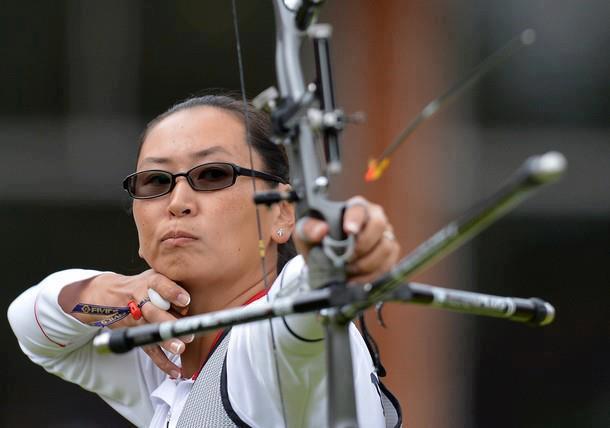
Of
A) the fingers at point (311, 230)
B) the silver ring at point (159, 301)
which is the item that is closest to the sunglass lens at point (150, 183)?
the silver ring at point (159, 301)

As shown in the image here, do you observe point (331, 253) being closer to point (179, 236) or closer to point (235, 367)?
point (235, 367)

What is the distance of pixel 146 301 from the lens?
8.07 ft

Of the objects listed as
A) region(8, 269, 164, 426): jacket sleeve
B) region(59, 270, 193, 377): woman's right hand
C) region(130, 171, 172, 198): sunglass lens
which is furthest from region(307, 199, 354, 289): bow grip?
region(8, 269, 164, 426): jacket sleeve

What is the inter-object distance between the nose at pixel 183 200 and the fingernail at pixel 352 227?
0.94m

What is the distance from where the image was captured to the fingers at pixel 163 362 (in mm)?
2471

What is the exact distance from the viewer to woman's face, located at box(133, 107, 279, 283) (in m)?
2.34

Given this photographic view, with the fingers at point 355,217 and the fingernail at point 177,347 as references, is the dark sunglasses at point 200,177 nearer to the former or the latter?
the fingernail at point 177,347

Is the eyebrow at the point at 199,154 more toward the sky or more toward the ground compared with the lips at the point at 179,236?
more toward the sky

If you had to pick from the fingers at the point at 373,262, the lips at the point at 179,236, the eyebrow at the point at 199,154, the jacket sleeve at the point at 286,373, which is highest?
the eyebrow at the point at 199,154

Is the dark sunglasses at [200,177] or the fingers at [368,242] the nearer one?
the fingers at [368,242]

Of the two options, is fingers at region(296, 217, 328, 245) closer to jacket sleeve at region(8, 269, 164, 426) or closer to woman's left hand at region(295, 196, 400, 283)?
woman's left hand at region(295, 196, 400, 283)

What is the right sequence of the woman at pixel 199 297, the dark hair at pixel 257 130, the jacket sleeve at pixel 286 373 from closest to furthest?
the jacket sleeve at pixel 286 373 < the woman at pixel 199 297 < the dark hair at pixel 257 130

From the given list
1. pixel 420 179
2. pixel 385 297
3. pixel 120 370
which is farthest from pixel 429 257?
pixel 420 179

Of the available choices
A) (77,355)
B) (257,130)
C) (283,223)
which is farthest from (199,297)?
(77,355)
